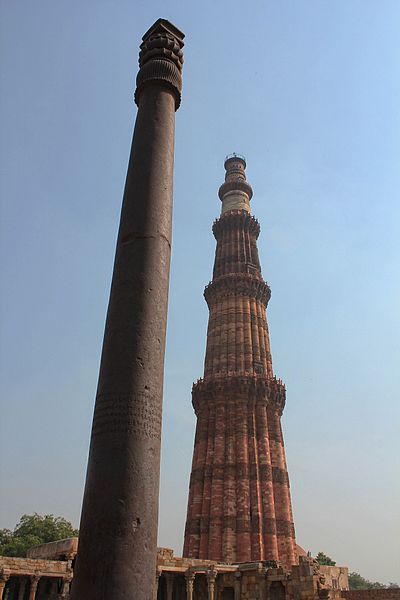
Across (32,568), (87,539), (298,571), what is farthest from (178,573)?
(87,539)

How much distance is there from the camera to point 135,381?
470cm

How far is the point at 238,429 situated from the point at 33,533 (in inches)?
902

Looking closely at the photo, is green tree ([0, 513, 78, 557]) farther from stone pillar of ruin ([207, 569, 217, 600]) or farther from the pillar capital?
the pillar capital

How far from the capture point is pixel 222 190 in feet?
121

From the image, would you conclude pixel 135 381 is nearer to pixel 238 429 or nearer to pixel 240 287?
pixel 238 429

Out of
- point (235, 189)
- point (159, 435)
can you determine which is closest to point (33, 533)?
point (235, 189)

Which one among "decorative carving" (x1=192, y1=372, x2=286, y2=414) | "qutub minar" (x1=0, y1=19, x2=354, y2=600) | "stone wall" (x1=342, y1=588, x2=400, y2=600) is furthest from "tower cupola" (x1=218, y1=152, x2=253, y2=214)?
"stone wall" (x1=342, y1=588, x2=400, y2=600)

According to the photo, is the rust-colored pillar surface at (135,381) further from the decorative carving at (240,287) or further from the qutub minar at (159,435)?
the decorative carving at (240,287)

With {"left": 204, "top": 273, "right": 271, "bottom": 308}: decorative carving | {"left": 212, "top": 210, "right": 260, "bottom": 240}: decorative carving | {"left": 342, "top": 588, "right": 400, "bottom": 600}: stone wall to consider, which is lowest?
{"left": 342, "top": 588, "right": 400, "bottom": 600}: stone wall

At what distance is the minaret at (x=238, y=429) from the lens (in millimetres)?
24438

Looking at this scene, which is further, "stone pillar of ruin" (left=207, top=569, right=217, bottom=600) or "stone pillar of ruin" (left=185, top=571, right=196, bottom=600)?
"stone pillar of ruin" (left=207, top=569, right=217, bottom=600)

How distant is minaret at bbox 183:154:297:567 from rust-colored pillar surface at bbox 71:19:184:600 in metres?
21.1

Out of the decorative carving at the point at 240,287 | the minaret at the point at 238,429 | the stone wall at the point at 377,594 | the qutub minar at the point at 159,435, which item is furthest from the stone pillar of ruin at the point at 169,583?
the decorative carving at the point at 240,287

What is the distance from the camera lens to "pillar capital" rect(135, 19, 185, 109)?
641 cm
